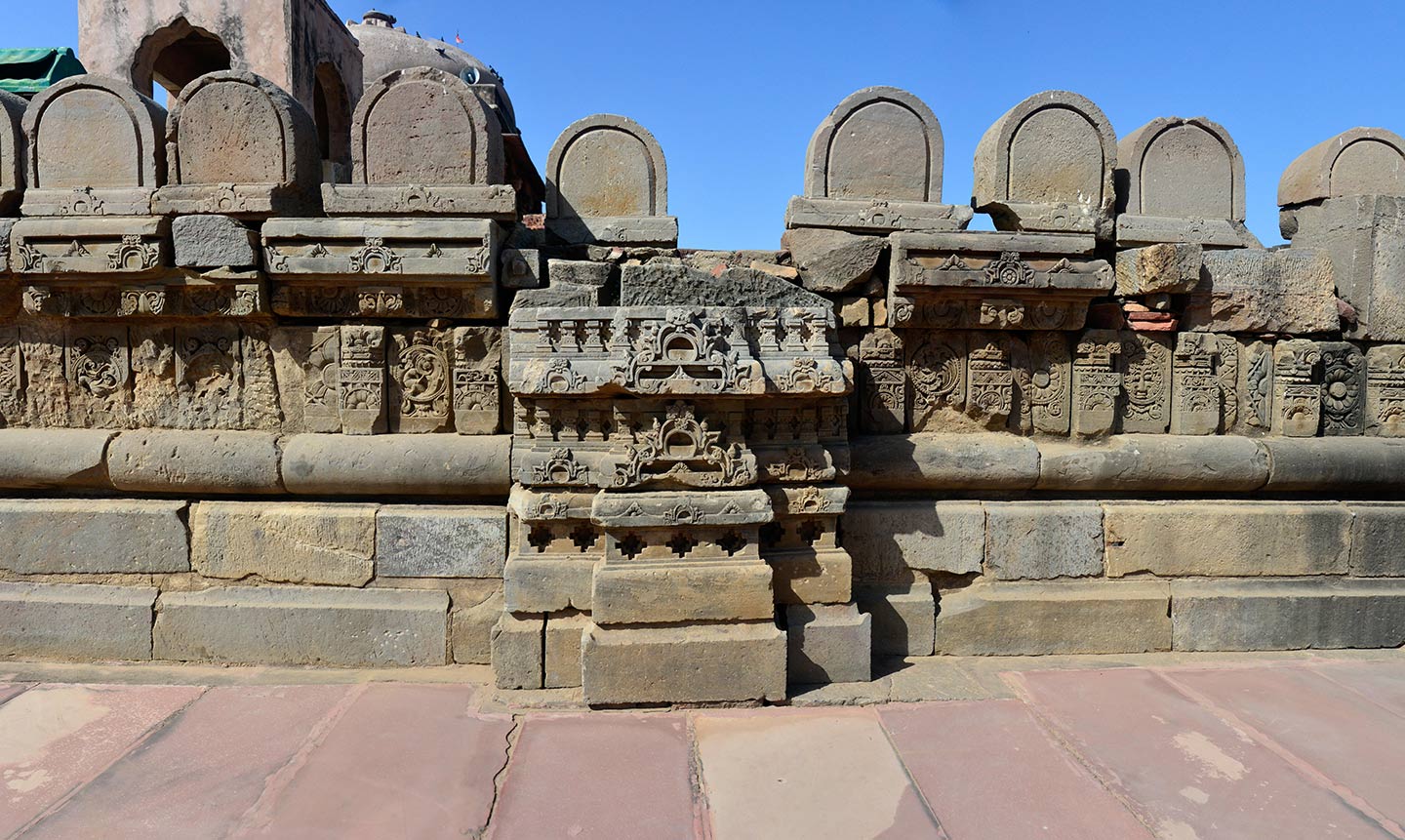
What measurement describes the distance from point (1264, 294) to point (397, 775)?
4520mm

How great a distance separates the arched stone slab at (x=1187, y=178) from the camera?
13.0 ft

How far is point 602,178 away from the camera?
3852 millimetres

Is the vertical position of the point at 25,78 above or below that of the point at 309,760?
above

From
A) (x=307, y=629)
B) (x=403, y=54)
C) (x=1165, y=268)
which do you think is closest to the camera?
(x=307, y=629)

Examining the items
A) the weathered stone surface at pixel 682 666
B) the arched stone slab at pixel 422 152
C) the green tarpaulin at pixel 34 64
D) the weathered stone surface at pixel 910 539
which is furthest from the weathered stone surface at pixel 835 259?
the green tarpaulin at pixel 34 64

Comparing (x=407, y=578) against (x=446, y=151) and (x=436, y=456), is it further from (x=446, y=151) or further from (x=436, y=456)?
(x=446, y=151)

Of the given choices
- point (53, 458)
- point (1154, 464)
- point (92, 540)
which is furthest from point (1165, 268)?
point (53, 458)

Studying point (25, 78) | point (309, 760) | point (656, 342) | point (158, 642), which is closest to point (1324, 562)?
point (656, 342)

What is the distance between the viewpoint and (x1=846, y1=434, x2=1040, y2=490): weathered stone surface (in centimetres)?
362

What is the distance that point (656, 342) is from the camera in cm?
307

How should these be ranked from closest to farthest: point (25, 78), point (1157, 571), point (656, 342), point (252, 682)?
point (656, 342)
point (252, 682)
point (1157, 571)
point (25, 78)

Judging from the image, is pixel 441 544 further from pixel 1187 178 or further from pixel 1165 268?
pixel 1187 178

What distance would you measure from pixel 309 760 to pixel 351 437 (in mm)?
1520

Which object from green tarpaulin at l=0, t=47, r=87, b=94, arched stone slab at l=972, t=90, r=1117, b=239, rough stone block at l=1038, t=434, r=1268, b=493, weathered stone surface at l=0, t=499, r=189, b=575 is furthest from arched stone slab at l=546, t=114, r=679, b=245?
green tarpaulin at l=0, t=47, r=87, b=94
